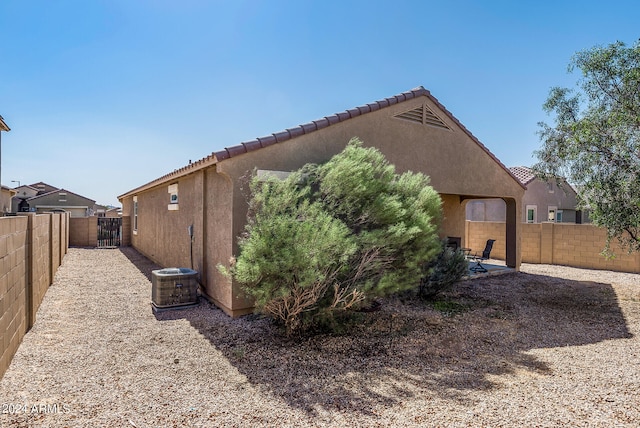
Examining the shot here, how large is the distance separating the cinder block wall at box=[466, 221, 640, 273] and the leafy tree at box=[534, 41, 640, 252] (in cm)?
516

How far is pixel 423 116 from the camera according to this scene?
1045cm

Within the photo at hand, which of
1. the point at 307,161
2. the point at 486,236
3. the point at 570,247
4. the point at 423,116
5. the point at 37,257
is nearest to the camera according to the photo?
the point at 37,257

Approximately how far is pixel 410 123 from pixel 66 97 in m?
12.7

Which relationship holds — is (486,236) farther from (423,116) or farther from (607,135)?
(423,116)

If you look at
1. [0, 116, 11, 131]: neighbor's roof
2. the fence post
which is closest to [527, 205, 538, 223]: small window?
the fence post

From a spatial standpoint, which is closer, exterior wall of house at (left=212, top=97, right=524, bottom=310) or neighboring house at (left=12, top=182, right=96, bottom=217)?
exterior wall of house at (left=212, top=97, right=524, bottom=310)

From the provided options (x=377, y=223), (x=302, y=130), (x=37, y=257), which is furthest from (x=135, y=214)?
(x=377, y=223)

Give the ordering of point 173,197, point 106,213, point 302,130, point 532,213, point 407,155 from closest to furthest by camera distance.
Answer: point 302,130
point 407,155
point 173,197
point 532,213
point 106,213

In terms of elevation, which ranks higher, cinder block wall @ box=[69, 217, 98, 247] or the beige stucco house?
the beige stucco house

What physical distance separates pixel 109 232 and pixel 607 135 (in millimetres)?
24282

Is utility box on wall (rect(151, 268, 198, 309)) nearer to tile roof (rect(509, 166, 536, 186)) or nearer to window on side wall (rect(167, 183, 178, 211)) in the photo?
window on side wall (rect(167, 183, 178, 211))

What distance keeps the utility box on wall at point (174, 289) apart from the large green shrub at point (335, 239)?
8.06 ft

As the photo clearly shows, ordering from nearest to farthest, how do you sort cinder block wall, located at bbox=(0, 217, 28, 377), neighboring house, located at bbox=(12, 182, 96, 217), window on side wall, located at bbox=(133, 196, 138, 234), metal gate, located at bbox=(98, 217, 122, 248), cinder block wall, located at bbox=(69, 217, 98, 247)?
cinder block wall, located at bbox=(0, 217, 28, 377) < window on side wall, located at bbox=(133, 196, 138, 234) < cinder block wall, located at bbox=(69, 217, 98, 247) < metal gate, located at bbox=(98, 217, 122, 248) < neighboring house, located at bbox=(12, 182, 96, 217)

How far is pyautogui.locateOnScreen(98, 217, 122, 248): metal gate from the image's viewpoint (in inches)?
862
